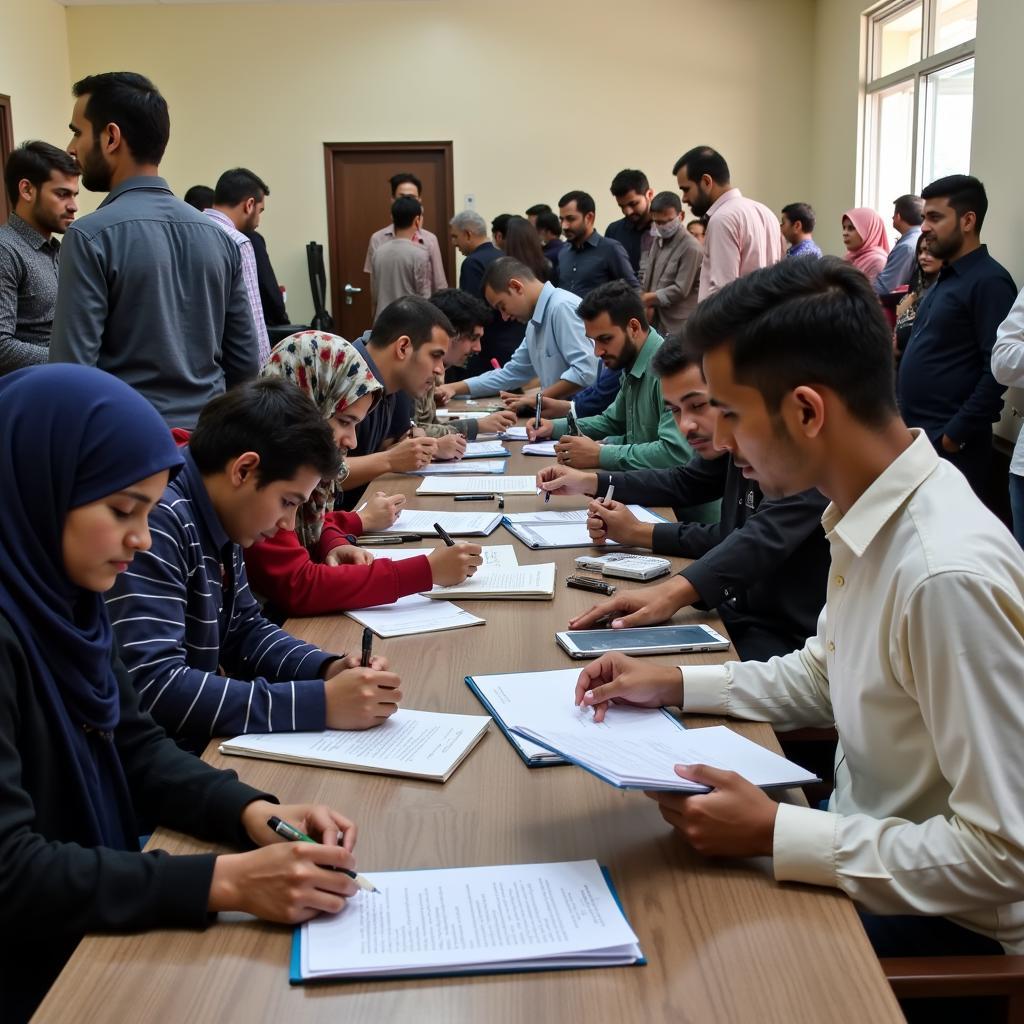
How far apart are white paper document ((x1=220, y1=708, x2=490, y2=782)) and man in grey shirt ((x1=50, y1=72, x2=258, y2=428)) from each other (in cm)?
149

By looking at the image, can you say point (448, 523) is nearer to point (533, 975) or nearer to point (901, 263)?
point (533, 975)

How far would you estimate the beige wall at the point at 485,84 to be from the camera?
8.70m

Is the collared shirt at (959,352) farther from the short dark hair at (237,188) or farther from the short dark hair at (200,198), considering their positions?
the short dark hair at (200,198)

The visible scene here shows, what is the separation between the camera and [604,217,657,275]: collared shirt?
7328 mm

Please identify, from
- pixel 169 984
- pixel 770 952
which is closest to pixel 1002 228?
pixel 770 952

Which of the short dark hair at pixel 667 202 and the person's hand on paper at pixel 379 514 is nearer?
the person's hand on paper at pixel 379 514

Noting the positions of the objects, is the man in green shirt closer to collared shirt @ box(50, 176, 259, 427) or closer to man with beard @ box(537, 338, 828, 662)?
man with beard @ box(537, 338, 828, 662)

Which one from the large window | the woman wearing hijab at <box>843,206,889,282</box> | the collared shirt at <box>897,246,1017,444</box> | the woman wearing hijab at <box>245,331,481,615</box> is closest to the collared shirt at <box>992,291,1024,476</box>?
the collared shirt at <box>897,246,1017,444</box>

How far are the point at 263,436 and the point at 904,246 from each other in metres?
5.23

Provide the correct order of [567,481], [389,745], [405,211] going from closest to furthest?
[389,745], [567,481], [405,211]

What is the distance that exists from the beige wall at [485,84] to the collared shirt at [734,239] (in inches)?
148

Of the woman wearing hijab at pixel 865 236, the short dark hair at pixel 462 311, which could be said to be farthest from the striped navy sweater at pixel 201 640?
the woman wearing hijab at pixel 865 236

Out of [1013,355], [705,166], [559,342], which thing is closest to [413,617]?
[1013,355]

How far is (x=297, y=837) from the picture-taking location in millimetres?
1102
